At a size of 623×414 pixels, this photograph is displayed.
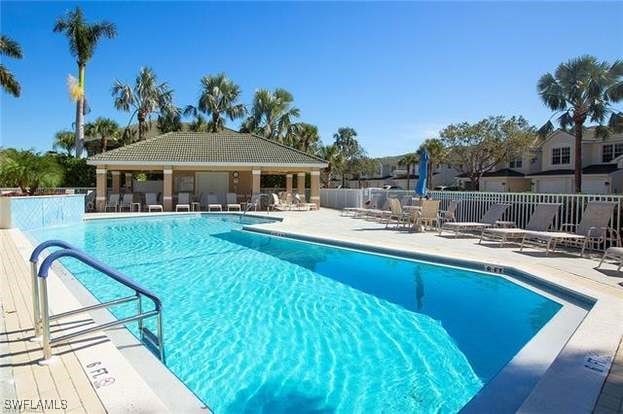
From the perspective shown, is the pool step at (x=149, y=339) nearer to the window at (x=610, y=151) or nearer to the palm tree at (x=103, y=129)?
the window at (x=610, y=151)

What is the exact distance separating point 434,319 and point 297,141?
114 feet

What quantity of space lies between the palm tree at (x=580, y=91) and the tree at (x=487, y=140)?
4045 mm

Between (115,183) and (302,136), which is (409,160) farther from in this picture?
(115,183)

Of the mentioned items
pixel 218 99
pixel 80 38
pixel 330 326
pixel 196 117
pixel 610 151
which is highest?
pixel 80 38


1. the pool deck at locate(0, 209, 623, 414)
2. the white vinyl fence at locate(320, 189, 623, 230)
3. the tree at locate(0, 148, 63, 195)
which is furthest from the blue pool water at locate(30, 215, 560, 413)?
the tree at locate(0, 148, 63, 195)

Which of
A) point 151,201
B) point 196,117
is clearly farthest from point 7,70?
point 196,117

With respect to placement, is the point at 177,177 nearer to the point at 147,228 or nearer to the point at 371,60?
the point at 147,228

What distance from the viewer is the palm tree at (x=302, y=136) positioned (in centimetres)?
3969

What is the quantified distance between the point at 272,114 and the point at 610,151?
2773cm

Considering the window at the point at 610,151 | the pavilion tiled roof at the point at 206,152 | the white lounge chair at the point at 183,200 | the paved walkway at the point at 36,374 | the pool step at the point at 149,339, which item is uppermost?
the window at the point at 610,151

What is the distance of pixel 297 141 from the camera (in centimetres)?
4012

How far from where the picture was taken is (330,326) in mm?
6043

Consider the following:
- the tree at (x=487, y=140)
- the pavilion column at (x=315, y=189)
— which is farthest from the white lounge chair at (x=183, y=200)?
the tree at (x=487, y=140)

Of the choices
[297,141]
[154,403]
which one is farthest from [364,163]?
[154,403]
